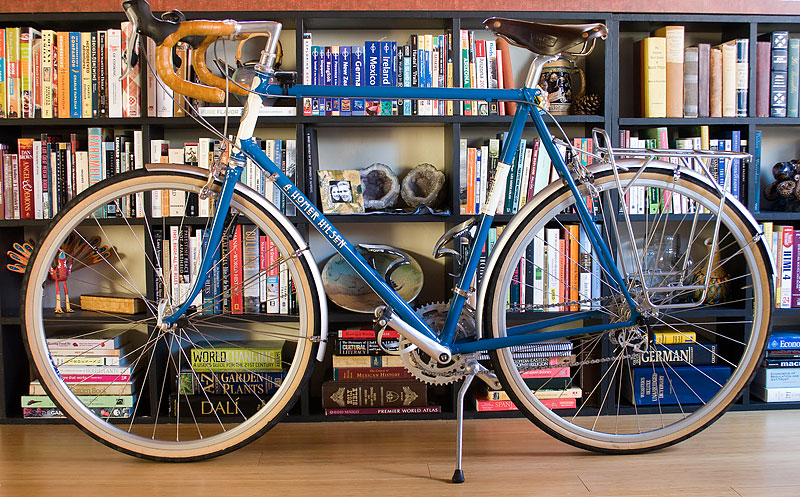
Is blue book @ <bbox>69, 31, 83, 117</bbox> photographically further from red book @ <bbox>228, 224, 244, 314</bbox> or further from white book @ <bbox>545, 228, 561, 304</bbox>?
white book @ <bbox>545, 228, 561, 304</bbox>

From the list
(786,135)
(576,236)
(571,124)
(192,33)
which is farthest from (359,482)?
(786,135)

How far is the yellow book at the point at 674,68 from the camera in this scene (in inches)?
78.9

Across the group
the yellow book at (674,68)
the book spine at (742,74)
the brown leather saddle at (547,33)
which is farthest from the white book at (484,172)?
the book spine at (742,74)

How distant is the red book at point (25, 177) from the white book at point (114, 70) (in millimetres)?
282

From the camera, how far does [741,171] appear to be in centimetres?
206

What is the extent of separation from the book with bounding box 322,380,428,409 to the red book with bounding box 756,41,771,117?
4.52 ft

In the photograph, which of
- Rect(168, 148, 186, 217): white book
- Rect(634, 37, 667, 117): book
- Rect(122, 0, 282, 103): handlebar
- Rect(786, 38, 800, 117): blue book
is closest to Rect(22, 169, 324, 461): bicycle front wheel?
Rect(168, 148, 186, 217): white book

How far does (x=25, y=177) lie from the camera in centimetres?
198

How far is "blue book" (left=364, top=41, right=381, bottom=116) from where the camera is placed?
6.50ft

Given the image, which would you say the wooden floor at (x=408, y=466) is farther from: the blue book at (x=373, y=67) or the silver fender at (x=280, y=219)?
the blue book at (x=373, y=67)

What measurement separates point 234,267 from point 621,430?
125cm

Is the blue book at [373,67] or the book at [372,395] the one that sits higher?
the blue book at [373,67]

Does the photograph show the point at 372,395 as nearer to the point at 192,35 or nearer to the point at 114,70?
the point at 192,35

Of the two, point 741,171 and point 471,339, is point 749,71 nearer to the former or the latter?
point 741,171
